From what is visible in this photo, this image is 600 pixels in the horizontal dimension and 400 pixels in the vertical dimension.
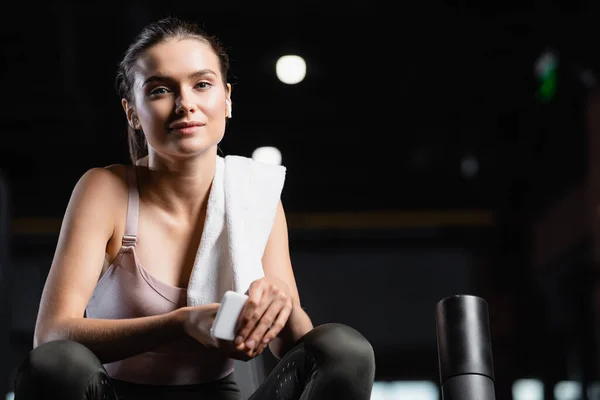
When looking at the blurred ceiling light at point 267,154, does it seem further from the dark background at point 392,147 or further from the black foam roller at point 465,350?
the black foam roller at point 465,350

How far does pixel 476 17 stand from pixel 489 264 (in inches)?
120

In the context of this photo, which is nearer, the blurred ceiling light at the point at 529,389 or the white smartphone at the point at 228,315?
the white smartphone at the point at 228,315

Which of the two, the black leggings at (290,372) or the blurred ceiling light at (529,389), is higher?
the black leggings at (290,372)

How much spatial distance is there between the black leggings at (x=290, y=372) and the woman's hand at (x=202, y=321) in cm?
11

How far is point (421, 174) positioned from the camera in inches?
274

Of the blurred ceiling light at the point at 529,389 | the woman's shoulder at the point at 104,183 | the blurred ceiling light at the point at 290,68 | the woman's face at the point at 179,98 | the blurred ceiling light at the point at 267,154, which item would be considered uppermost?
the blurred ceiling light at the point at 290,68

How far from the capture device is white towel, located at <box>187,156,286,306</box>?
125cm

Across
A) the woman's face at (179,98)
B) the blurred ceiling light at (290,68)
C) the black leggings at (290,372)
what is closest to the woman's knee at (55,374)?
the black leggings at (290,372)

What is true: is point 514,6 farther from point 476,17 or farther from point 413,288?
point 413,288

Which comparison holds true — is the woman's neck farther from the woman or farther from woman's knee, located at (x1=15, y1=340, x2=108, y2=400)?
woman's knee, located at (x1=15, y1=340, x2=108, y2=400)

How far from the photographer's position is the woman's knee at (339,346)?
101 cm

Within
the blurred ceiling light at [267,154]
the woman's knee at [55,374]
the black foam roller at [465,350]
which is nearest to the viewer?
the woman's knee at [55,374]

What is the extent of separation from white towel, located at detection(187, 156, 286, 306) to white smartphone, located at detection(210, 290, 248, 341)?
0.84 ft

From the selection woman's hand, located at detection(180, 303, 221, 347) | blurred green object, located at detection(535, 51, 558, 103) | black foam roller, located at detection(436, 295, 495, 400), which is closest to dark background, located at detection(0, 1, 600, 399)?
blurred green object, located at detection(535, 51, 558, 103)
